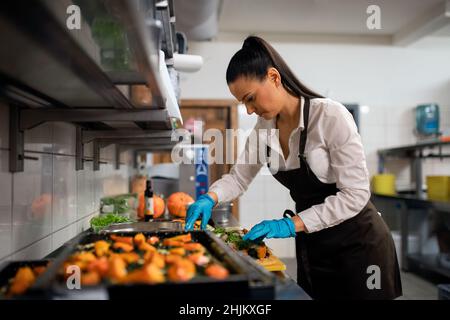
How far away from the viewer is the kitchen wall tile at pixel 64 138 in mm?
1358

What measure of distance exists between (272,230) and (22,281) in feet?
2.65

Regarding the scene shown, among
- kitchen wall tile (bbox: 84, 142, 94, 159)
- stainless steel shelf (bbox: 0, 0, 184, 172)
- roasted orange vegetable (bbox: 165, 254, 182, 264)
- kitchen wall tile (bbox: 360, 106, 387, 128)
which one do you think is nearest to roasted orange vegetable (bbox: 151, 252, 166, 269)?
roasted orange vegetable (bbox: 165, 254, 182, 264)

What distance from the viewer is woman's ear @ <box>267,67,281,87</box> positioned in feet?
4.75

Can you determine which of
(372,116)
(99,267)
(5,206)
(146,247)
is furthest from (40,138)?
(372,116)

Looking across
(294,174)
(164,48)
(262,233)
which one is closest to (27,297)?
(262,233)

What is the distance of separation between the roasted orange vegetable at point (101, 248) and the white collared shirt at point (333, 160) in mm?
709

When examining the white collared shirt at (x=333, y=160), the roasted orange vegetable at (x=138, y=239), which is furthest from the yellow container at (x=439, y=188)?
the roasted orange vegetable at (x=138, y=239)

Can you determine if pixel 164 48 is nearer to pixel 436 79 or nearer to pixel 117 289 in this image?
pixel 117 289

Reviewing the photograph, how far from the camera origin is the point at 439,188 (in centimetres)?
345

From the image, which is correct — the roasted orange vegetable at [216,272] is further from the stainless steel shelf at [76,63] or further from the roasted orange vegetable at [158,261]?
the stainless steel shelf at [76,63]

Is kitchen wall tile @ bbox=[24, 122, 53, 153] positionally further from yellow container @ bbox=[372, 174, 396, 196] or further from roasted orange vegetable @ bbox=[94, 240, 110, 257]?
yellow container @ bbox=[372, 174, 396, 196]

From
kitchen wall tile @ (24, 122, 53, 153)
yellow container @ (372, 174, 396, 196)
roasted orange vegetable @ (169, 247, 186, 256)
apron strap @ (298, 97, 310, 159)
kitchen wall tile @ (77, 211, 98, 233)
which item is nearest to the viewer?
roasted orange vegetable @ (169, 247, 186, 256)

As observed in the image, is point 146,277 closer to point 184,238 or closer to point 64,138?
point 184,238

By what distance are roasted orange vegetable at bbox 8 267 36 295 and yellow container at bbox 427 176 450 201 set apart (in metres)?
3.44
